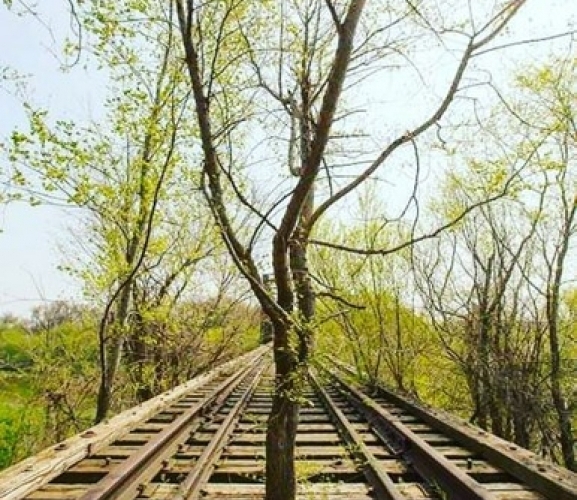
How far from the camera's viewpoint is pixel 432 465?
17.5 ft

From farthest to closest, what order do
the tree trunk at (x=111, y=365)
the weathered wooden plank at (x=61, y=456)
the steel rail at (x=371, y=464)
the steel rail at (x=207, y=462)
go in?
the tree trunk at (x=111, y=365)
the steel rail at (x=207, y=462)
the steel rail at (x=371, y=464)
the weathered wooden plank at (x=61, y=456)

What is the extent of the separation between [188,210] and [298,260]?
10.5m

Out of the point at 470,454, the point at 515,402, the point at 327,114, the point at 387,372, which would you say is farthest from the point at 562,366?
the point at 327,114

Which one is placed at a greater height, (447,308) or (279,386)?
(447,308)

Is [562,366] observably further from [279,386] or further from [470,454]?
[279,386]

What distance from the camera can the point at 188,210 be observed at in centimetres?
1543

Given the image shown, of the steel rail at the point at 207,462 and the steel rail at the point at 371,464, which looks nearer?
the steel rail at the point at 371,464

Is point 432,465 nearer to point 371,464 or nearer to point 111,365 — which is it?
point 371,464

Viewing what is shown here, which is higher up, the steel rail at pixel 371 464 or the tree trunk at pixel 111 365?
the tree trunk at pixel 111 365

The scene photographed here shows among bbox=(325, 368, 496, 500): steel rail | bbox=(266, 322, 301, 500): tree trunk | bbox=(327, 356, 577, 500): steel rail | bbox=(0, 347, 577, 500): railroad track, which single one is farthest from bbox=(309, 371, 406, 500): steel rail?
bbox=(327, 356, 577, 500): steel rail

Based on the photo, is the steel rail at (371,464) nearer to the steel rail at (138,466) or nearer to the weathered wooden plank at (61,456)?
the steel rail at (138,466)

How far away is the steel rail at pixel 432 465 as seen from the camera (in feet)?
14.3

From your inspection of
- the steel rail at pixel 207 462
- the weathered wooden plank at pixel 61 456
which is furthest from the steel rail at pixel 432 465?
the weathered wooden plank at pixel 61 456

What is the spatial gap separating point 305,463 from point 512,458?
1.84 metres
